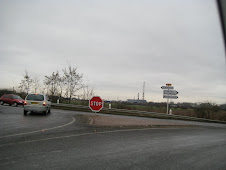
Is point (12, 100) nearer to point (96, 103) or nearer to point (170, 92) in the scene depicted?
point (96, 103)

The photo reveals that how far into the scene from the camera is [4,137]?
605cm

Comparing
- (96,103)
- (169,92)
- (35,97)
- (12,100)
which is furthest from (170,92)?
(12,100)

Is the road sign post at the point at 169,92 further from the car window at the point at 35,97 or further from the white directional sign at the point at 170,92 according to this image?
the car window at the point at 35,97

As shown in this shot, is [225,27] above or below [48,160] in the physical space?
above

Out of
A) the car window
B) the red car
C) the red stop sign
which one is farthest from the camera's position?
the red car

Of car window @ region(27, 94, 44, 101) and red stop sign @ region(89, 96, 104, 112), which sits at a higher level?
car window @ region(27, 94, 44, 101)

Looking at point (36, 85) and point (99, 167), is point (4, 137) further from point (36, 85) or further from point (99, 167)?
point (36, 85)

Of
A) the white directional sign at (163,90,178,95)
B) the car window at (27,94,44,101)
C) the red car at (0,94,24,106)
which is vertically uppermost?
the white directional sign at (163,90,178,95)

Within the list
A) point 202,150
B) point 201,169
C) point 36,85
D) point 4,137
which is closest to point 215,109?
point 202,150

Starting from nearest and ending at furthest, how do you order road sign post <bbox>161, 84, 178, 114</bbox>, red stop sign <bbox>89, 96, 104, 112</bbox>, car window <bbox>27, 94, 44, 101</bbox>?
car window <bbox>27, 94, 44, 101</bbox>, red stop sign <bbox>89, 96, 104, 112</bbox>, road sign post <bbox>161, 84, 178, 114</bbox>

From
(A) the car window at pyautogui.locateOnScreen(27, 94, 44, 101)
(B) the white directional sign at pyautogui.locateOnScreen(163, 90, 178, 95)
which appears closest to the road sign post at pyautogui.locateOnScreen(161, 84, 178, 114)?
(B) the white directional sign at pyautogui.locateOnScreen(163, 90, 178, 95)

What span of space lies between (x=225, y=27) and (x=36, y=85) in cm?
3602

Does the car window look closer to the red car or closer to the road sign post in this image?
the red car

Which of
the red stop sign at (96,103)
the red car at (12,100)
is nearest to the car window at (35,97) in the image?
the red stop sign at (96,103)
